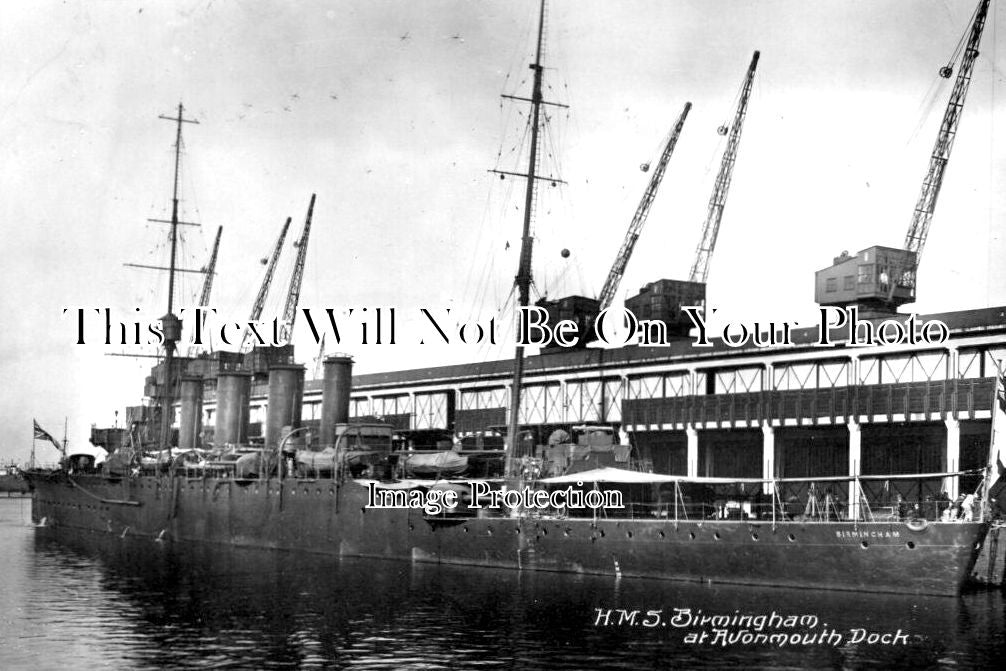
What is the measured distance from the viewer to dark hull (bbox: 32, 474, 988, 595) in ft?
128

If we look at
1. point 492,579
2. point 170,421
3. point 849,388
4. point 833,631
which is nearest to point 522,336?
point 492,579

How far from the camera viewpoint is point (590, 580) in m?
44.9

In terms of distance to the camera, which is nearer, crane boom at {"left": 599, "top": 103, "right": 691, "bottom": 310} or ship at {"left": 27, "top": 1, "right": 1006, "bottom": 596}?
ship at {"left": 27, "top": 1, "right": 1006, "bottom": 596}

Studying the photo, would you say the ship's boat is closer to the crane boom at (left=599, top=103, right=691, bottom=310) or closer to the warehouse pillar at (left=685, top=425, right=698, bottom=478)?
the warehouse pillar at (left=685, top=425, right=698, bottom=478)

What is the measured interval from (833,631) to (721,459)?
116 ft

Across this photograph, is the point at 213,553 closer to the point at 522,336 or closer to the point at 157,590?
the point at 157,590

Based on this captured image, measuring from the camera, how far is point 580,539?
4672cm

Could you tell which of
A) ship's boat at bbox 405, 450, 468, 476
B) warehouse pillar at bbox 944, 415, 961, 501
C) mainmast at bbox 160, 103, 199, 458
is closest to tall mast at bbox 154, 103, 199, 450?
mainmast at bbox 160, 103, 199, 458

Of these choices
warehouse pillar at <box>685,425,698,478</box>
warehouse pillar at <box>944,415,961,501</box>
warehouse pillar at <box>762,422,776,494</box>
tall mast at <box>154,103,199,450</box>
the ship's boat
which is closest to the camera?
warehouse pillar at <box>944,415,961,501</box>

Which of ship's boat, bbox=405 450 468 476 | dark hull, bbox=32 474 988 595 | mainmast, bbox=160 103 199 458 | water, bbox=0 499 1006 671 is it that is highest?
mainmast, bbox=160 103 199 458

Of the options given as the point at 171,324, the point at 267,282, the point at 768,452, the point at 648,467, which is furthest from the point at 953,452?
the point at 267,282

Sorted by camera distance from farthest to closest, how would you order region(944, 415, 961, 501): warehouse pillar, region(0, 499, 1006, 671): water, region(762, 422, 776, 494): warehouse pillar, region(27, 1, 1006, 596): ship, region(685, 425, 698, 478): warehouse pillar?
1. region(685, 425, 698, 478): warehouse pillar
2. region(762, 422, 776, 494): warehouse pillar
3. region(944, 415, 961, 501): warehouse pillar
4. region(27, 1, 1006, 596): ship
5. region(0, 499, 1006, 671): water

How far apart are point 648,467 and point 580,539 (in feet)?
30.3

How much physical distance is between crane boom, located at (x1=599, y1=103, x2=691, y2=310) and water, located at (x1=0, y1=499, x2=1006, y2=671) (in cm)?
5288
